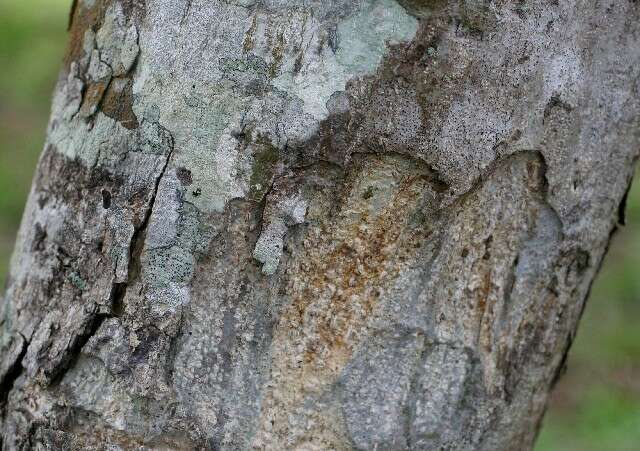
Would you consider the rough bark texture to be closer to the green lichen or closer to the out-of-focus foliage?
the green lichen

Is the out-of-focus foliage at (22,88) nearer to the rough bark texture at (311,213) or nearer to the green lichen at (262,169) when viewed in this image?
the rough bark texture at (311,213)

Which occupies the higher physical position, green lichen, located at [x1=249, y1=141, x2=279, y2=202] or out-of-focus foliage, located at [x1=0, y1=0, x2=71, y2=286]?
out-of-focus foliage, located at [x1=0, y1=0, x2=71, y2=286]

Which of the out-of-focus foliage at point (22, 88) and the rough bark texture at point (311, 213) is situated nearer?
the rough bark texture at point (311, 213)

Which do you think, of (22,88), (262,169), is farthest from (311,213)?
(22,88)

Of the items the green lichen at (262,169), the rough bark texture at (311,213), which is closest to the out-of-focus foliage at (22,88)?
the rough bark texture at (311,213)

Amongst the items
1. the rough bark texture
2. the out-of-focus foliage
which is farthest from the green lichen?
the out-of-focus foliage

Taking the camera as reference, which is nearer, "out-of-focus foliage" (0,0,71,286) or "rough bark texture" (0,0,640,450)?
"rough bark texture" (0,0,640,450)

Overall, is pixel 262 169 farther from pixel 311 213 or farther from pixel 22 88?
pixel 22 88

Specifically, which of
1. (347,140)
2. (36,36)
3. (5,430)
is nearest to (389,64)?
(347,140)
